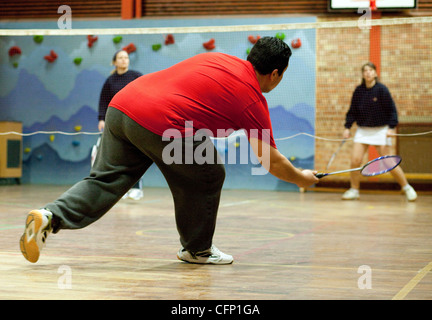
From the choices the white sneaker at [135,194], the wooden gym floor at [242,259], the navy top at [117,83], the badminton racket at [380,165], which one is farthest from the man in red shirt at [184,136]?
the white sneaker at [135,194]

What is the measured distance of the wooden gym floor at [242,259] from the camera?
123 inches

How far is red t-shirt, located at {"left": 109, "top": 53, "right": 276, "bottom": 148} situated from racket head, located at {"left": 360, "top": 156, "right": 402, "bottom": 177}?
4.57 ft

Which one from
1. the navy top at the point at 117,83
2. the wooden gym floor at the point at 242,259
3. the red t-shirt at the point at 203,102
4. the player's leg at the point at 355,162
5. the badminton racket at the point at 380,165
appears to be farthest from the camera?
the player's leg at the point at 355,162

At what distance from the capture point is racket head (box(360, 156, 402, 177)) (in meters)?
4.67

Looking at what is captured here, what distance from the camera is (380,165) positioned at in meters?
4.97

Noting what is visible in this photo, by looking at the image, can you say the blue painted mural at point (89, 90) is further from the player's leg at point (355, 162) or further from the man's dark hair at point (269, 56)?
the man's dark hair at point (269, 56)

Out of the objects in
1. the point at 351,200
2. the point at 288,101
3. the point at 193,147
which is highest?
the point at 193,147

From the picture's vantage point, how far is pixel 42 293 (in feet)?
9.83

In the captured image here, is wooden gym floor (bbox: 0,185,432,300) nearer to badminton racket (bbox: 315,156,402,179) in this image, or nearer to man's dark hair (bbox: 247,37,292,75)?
badminton racket (bbox: 315,156,402,179)

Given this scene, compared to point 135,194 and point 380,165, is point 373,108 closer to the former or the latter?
point 135,194

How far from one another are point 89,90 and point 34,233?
31.0 ft

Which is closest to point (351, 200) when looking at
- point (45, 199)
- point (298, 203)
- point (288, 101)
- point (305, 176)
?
point (298, 203)
